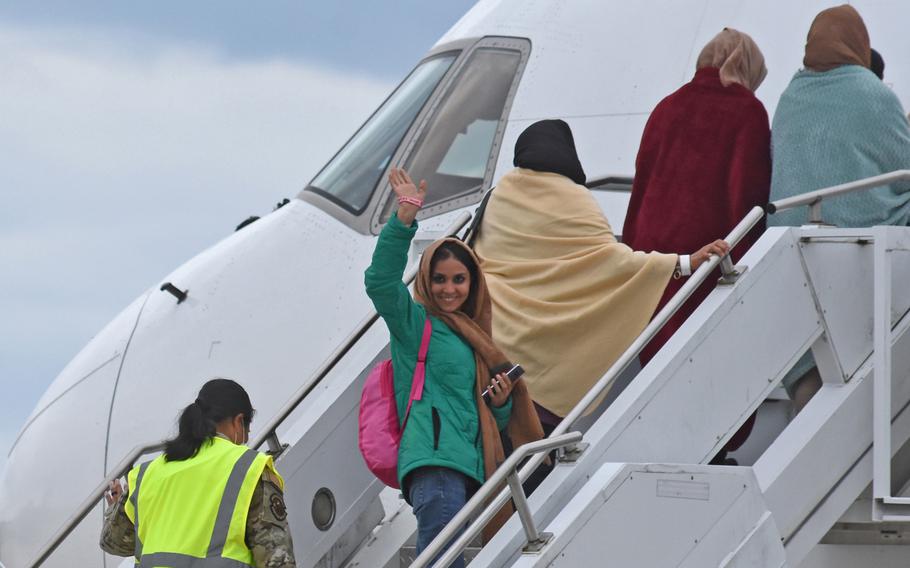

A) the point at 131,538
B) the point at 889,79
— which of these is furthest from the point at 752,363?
the point at 889,79

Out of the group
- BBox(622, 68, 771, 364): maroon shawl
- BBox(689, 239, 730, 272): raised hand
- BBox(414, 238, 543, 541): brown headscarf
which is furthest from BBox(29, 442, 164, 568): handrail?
BBox(689, 239, 730, 272): raised hand

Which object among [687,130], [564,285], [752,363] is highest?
→ [687,130]

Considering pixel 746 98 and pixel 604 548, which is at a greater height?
pixel 746 98

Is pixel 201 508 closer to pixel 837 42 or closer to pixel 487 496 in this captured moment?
pixel 487 496

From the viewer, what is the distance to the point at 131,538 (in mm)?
5496

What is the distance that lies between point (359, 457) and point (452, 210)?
6.17 ft

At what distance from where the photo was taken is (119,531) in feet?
17.9

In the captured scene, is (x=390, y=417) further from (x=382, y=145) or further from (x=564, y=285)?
(x=382, y=145)

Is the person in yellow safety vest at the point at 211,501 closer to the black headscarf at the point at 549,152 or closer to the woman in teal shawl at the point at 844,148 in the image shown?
the black headscarf at the point at 549,152

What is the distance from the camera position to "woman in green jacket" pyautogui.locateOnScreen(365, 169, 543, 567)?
213 inches

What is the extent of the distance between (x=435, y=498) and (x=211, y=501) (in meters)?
0.82

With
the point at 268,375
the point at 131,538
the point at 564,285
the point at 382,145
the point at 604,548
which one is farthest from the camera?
the point at 382,145

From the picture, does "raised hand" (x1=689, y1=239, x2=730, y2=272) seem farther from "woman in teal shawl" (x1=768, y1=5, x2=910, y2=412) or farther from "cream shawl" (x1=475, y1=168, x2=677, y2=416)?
"woman in teal shawl" (x1=768, y1=5, x2=910, y2=412)

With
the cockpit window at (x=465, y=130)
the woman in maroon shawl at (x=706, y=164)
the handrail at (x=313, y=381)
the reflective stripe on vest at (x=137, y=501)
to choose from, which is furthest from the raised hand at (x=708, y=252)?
the cockpit window at (x=465, y=130)
